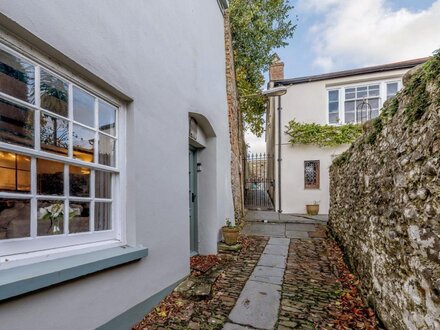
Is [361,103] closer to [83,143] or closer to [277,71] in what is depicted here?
[277,71]

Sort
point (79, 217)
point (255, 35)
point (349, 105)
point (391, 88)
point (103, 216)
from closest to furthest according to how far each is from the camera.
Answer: point (79, 217), point (103, 216), point (391, 88), point (349, 105), point (255, 35)

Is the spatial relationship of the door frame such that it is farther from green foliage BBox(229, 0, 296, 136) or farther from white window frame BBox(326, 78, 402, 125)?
white window frame BBox(326, 78, 402, 125)

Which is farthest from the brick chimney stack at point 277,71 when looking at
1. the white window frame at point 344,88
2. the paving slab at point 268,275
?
the paving slab at point 268,275

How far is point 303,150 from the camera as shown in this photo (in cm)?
1025

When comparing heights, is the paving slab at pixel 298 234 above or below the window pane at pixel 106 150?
below

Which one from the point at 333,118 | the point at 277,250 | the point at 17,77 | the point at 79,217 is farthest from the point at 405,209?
the point at 333,118

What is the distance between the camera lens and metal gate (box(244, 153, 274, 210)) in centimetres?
1145

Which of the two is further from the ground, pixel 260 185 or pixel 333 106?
pixel 333 106

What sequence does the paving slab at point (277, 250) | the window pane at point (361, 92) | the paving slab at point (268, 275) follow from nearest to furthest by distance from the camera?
1. the paving slab at point (268, 275)
2. the paving slab at point (277, 250)
3. the window pane at point (361, 92)

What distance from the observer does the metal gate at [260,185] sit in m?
11.4

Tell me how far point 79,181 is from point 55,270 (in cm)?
82

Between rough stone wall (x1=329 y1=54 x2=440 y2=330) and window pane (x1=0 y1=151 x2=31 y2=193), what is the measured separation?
2.97m

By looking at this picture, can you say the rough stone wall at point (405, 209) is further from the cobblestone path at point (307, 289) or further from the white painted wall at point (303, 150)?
the white painted wall at point (303, 150)

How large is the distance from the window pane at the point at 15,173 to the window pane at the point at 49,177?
0.26ft
